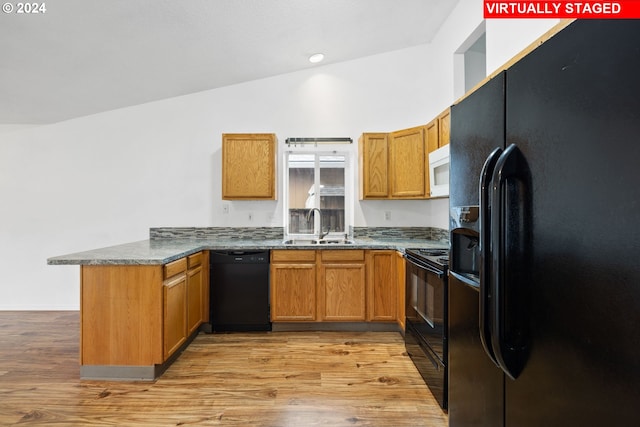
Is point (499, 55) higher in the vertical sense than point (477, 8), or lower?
lower

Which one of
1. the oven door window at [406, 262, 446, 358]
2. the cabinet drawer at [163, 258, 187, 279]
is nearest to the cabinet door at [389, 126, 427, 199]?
the oven door window at [406, 262, 446, 358]

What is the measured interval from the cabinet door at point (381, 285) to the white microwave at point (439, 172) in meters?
0.81

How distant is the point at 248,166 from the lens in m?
3.79

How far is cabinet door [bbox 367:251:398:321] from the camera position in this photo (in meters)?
3.45

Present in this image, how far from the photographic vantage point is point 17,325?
12.0 ft

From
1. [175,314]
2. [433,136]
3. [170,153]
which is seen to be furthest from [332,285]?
[170,153]

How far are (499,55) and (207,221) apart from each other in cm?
340

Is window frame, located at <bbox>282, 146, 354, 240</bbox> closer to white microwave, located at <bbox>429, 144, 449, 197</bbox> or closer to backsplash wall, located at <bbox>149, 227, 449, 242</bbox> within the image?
backsplash wall, located at <bbox>149, 227, 449, 242</bbox>

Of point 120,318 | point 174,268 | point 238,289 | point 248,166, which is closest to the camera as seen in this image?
point 120,318

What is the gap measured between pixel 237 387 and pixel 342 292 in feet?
4.65

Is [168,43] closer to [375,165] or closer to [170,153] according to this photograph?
[170,153]

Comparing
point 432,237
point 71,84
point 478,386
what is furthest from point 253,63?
point 478,386

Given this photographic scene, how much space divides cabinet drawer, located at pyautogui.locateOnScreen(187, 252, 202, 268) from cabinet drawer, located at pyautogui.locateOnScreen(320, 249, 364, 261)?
1219mm

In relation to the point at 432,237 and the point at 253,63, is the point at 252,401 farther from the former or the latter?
the point at 253,63
